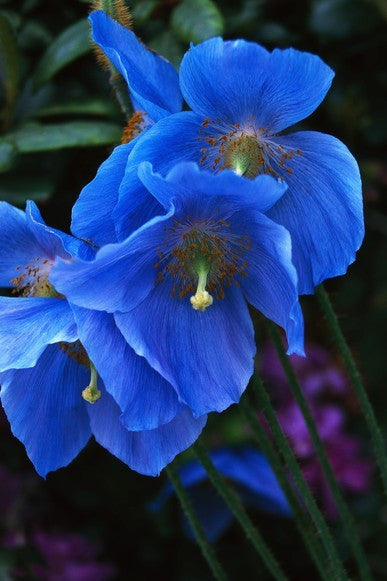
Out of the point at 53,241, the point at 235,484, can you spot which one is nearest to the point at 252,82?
the point at 53,241

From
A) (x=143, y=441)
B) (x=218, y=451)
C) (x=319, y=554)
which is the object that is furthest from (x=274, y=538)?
(x=143, y=441)

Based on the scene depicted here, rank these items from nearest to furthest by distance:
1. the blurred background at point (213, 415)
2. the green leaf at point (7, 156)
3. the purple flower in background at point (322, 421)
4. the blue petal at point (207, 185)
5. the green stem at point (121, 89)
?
the blue petal at point (207, 185), the green stem at point (121, 89), the green leaf at point (7, 156), the blurred background at point (213, 415), the purple flower in background at point (322, 421)

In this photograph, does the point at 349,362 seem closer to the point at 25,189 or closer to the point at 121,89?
the point at 121,89

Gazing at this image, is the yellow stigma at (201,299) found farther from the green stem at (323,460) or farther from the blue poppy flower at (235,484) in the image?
the blue poppy flower at (235,484)

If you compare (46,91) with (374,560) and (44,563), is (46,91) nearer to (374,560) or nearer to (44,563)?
(44,563)

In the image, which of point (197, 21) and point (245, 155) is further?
point (197, 21)

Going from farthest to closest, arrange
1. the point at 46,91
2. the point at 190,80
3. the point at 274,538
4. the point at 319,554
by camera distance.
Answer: the point at 274,538 < the point at 46,91 < the point at 319,554 < the point at 190,80

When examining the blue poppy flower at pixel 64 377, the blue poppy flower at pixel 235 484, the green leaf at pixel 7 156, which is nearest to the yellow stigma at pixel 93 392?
the blue poppy flower at pixel 64 377
